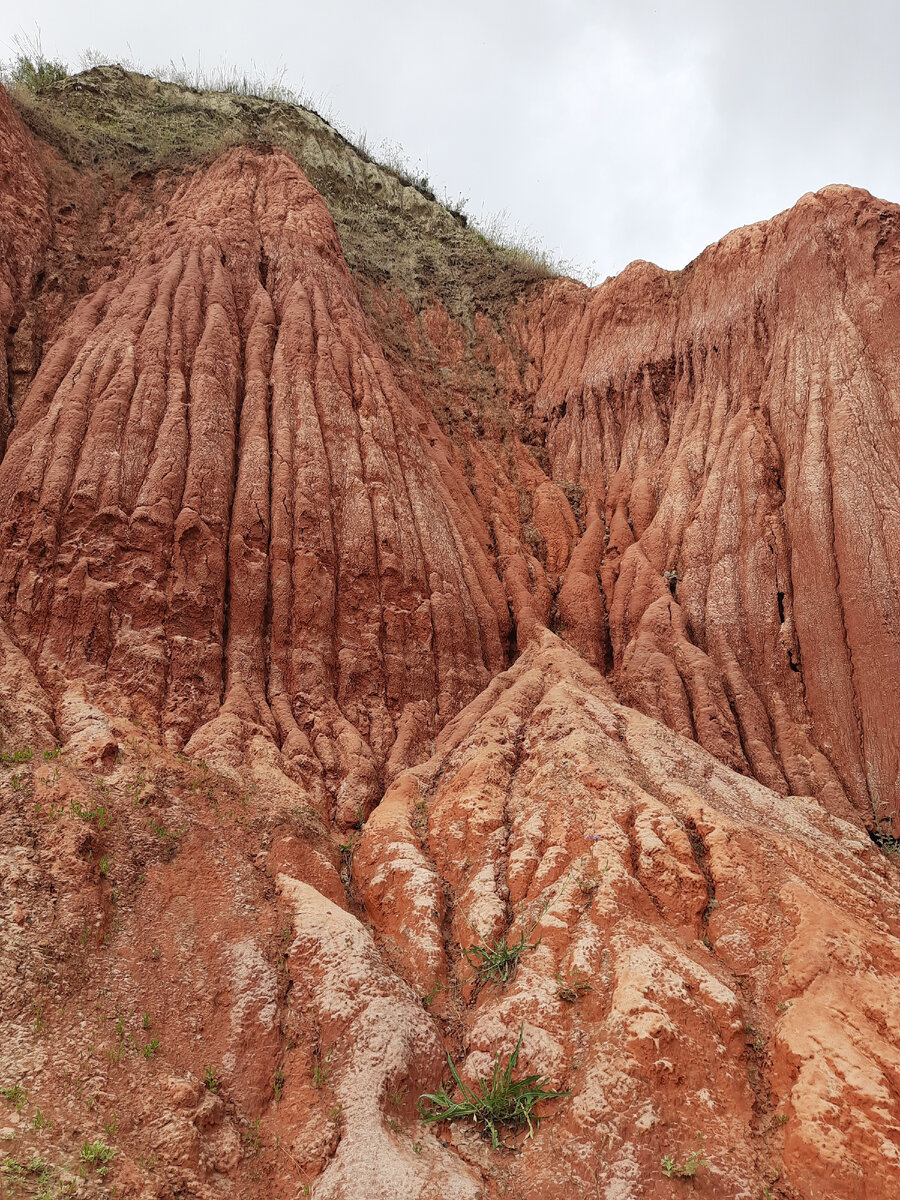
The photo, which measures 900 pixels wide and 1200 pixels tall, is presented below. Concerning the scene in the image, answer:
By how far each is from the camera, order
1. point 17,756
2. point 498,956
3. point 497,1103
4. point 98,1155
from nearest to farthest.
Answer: point 98,1155
point 497,1103
point 498,956
point 17,756

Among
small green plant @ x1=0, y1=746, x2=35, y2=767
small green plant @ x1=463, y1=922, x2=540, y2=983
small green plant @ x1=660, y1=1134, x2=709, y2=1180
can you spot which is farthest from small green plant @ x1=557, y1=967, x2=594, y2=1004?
small green plant @ x1=0, y1=746, x2=35, y2=767

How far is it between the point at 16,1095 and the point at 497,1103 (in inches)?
154

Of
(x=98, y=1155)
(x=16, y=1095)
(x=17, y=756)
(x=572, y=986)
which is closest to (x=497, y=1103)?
(x=572, y=986)

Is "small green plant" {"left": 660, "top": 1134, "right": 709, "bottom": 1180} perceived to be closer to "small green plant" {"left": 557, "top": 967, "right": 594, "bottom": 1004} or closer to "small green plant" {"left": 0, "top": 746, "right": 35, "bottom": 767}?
"small green plant" {"left": 557, "top": 967, "right": 594, "bottom": 1004}

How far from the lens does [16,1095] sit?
17.8 ft

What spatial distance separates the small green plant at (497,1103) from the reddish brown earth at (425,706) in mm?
158

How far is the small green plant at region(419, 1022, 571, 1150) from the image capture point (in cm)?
655

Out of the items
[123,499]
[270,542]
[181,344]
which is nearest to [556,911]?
[270,542]

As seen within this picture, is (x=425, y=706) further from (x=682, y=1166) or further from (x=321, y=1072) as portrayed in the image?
(x=682, y=1166)

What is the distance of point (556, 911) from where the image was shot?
812cm

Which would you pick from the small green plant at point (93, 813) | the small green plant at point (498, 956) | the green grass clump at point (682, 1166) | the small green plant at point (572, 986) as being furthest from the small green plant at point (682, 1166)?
the small green plant at point (93, 813)

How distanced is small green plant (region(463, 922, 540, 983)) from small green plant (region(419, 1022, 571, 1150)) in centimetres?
108

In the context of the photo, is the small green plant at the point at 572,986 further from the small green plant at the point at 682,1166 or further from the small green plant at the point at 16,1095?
the small green plant at the point at 16,1095

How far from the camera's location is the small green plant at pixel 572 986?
24.0 feet
